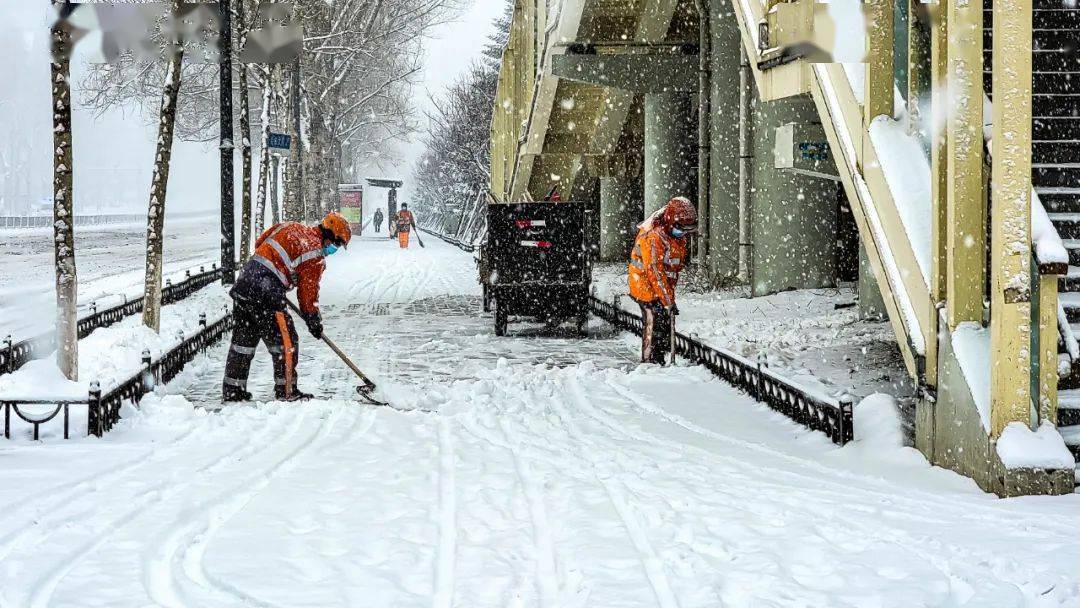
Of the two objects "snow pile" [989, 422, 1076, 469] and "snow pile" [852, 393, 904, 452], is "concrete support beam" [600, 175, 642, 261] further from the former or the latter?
"snow pile" [989, 422, 1076, 469]

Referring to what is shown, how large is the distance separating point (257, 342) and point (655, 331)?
158 inches

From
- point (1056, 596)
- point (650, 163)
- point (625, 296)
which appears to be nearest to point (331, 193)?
point (650, 163)

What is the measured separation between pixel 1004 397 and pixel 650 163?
19.3m

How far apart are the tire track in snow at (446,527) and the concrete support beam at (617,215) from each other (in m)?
22.8

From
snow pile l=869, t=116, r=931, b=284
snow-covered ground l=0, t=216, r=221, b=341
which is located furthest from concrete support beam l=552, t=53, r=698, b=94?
snow pile l=869, t=116, r=931, b=284

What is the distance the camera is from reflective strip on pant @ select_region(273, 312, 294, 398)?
974 centimetres

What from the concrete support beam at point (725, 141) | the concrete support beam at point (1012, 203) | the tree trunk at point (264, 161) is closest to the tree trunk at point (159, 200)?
the concrete support beam at point (725, 141)

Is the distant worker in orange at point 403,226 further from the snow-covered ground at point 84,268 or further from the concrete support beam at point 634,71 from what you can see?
the concrete support beam at point 634,71

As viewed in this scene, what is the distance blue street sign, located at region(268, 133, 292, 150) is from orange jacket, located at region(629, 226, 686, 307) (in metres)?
11.0

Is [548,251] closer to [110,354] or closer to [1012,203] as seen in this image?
[110,354]

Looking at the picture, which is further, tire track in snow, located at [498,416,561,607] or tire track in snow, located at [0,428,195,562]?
tire track in snow, located at [0,428,195,562]

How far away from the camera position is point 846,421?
7445 mm

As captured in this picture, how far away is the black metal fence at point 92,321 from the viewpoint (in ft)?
35.0

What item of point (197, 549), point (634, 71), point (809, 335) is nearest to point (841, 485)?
point (197, 549)
